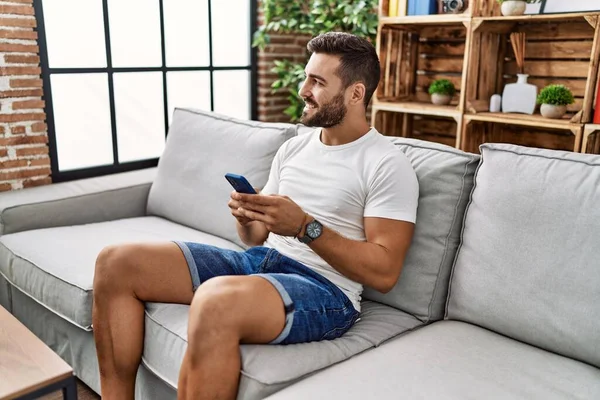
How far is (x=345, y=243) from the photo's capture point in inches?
58.8

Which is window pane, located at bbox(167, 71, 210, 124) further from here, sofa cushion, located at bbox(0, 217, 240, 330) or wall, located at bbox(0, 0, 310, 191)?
sofa cushion, located at bbox(0, 217, 240, 330)

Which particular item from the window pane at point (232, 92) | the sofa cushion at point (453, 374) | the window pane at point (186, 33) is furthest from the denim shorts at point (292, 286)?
the window pane at point (232, 92)

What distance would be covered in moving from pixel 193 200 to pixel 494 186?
1.28 metres

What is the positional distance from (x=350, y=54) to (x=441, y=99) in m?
1.50

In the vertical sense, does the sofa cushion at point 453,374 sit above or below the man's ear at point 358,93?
below

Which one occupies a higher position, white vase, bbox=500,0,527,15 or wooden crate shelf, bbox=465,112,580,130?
white vase, bbox=500,0,527,15

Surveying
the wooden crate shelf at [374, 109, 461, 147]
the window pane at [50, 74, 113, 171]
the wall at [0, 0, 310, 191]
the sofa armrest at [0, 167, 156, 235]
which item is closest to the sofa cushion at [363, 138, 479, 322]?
the sofa armrest at [0, 167, 156, 235]

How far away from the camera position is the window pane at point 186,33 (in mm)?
3379

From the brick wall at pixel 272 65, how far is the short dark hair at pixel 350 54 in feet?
6.75

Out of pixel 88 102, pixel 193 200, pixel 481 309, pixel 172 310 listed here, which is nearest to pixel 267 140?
pixel 193 200

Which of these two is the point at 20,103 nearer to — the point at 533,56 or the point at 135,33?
the point at 135,33

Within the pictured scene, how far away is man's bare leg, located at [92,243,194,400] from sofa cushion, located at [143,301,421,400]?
5 cm

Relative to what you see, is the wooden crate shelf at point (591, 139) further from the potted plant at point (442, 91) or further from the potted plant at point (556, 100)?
the potted plant at point (442, 91)

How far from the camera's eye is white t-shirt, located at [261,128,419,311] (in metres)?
1.57
